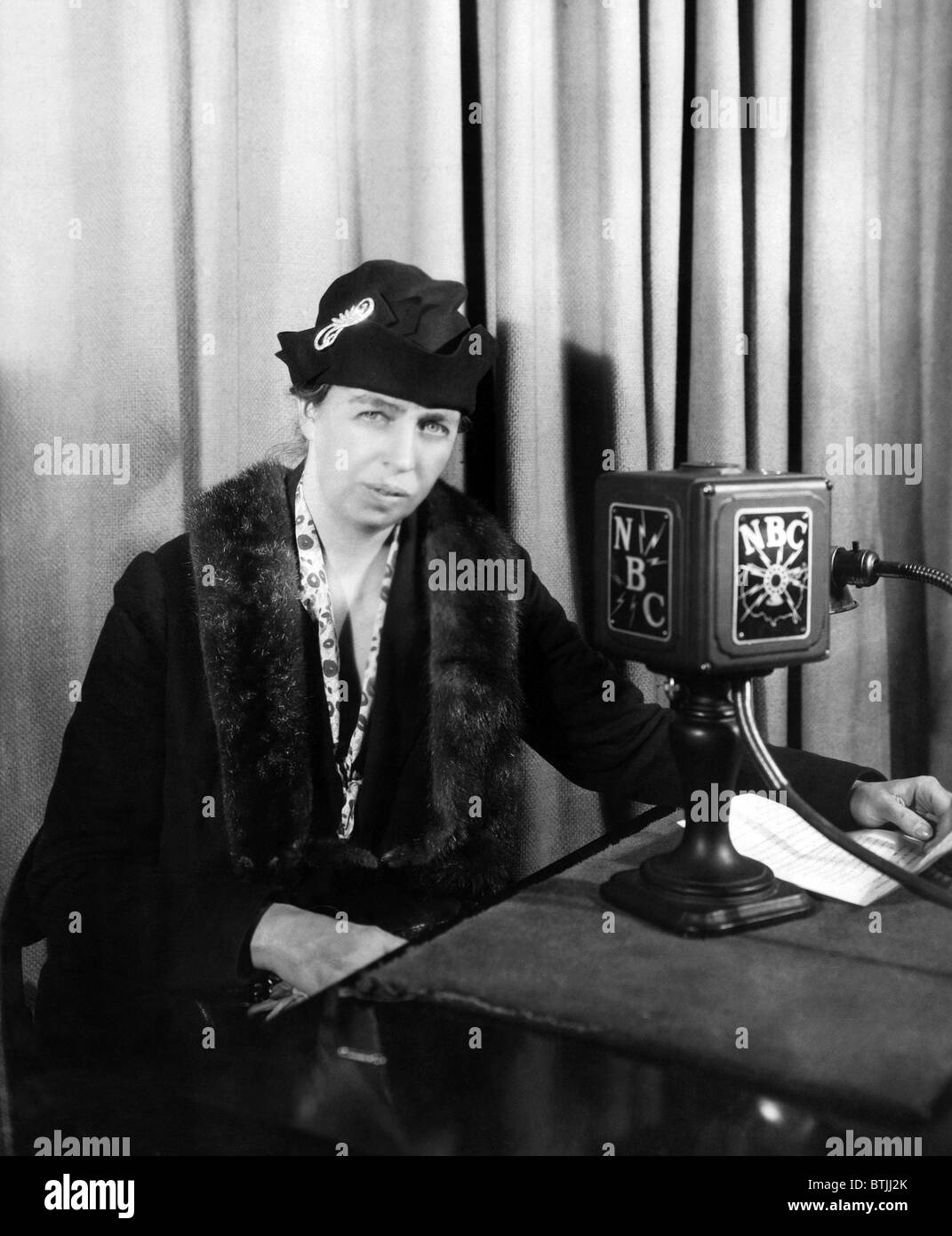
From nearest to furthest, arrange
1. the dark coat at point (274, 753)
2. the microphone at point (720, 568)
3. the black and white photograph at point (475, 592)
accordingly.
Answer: the black and white photograph at point (475, 592) < the microphone at point (720, 568) < the dark coat at point (274, 753)

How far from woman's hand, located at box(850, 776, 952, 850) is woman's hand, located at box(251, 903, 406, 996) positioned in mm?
473

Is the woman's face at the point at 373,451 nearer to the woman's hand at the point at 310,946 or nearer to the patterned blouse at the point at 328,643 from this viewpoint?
the patterned blouse at the point at 328,643

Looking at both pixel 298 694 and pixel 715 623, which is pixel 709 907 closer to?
pixel 715 623

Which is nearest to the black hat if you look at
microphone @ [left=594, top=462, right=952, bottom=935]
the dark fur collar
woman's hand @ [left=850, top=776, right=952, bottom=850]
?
the dark fur collar

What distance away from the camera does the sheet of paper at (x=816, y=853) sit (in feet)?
3.28

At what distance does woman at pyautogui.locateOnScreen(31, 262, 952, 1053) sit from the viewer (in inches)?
43.9

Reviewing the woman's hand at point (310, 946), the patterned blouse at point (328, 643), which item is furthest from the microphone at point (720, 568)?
the patterned blouse at point (328, 643)

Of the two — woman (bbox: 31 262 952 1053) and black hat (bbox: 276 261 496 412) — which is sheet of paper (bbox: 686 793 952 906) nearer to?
woman (bbox: 31 262 952 1053)

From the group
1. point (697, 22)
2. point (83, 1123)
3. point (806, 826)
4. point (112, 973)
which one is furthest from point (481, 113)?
point (83, 1123)

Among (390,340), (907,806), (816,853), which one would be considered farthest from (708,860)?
(390,340)

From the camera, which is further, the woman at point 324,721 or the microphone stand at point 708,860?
the woman at point 324,721

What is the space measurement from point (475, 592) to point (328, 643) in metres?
0.18

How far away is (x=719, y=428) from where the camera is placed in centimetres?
162
